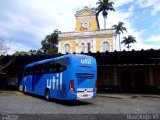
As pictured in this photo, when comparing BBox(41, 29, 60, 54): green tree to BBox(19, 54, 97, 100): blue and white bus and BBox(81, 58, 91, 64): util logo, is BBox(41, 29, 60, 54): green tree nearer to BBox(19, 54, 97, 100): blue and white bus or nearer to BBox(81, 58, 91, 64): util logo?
BBox(19, 54, 97, 100): blue and white bus

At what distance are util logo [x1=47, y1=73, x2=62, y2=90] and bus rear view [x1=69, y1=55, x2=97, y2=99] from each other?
1.27 m

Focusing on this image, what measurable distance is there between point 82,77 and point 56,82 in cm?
214

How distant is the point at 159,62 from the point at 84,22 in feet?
89.3

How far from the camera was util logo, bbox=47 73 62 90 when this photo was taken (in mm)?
14444

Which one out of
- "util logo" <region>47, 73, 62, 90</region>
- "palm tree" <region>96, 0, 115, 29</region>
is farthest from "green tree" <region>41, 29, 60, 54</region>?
"util logo" <region>47, 73, 62, 90</region>

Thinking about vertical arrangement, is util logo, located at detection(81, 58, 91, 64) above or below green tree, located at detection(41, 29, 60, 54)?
below

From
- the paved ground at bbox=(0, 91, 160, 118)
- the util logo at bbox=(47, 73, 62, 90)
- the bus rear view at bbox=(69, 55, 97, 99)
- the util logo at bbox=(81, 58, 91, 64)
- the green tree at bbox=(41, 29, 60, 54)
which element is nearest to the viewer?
the paved ground at bbox=(0, 91, 160, 118)

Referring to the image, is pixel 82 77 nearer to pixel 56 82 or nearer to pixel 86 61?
pixel 86 61

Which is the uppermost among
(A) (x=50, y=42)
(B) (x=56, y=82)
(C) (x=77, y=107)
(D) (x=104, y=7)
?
(D) (x=104, y=7)

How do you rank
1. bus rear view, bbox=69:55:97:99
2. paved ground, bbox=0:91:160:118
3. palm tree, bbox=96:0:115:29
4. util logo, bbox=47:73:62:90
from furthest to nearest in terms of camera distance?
palm tree, bbox=96:0:115:29, util logo, bbox=47:73:62:90, bus rear view, bbox=69:55:97:99, paved ground, bbox=0:91:160:118

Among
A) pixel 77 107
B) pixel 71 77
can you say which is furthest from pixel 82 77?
pixel 77 107

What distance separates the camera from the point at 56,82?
588 inches

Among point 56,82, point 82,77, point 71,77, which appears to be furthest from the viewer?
point 56,82

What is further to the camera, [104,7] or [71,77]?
[104,7]
